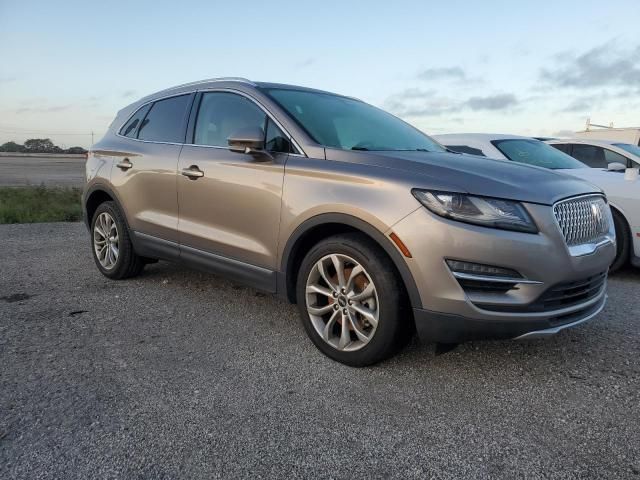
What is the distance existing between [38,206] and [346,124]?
1004 centimetres

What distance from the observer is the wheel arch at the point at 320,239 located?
2.93 metres

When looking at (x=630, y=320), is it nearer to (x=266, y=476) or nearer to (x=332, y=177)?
(x=332, y=177)

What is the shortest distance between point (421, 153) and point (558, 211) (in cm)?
101

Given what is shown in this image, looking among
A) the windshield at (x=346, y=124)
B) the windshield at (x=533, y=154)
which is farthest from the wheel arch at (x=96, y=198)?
the windshield at (x=533, y=154)

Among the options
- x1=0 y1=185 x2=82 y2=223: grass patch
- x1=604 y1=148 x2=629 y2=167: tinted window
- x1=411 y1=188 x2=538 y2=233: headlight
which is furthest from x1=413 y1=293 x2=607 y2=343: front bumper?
x1=0 y1=185 x2=82 y2=223: grass patch

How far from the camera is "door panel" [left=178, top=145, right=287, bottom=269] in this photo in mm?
3588

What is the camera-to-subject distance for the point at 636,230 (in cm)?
559

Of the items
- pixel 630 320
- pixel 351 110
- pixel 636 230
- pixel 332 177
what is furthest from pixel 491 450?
pixel 636 230

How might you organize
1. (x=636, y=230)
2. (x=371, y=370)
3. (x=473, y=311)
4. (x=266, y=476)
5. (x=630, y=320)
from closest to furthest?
(x=266, y=476)
(x=473, y=311)
(x=371, y=370)
(x=630, y=320)
(x=636, y=230)

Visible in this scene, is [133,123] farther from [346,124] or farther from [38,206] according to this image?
[38,206]

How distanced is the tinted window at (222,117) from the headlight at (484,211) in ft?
5.05

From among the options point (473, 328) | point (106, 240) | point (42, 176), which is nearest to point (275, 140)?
point (473, 328)

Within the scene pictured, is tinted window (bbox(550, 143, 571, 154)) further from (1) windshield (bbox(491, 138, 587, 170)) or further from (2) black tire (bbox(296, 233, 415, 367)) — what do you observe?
(2) black tire (bbox(296, 233, 415, 367))

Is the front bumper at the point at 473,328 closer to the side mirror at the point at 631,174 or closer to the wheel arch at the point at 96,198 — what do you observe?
the wheel arch at the point at 96,198
